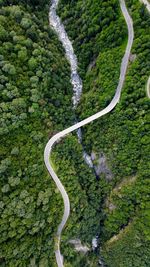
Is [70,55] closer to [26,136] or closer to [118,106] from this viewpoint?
[118,106]

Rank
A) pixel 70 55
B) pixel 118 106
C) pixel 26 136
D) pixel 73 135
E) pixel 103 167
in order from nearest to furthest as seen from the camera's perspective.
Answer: pixel 26 136
pixel 118 106
pixel 73 135
pixel 103 167
pixel 70 55

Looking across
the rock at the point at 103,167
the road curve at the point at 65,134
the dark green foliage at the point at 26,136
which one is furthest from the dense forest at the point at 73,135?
the rock at the point at 103,167

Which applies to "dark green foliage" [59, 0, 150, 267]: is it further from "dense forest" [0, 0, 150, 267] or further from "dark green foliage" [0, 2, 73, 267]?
"dark green foliage" [0, 2, 73, 267]

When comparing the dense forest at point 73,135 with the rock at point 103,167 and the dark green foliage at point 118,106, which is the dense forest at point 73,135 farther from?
the rock at point 103,167

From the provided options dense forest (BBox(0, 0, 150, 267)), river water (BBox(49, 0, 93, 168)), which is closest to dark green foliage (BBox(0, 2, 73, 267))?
dense forest (BBox(0, 0, 150, 267))

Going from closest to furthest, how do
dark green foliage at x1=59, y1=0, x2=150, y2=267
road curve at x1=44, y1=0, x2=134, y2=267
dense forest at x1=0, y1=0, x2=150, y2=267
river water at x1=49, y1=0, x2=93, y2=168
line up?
dense forest at x1=0, y1=0, x2=150, y2=267
dark green foliage at x1=59, y1=0, x2=150, y2=267
road curve at x1=44, y1=0, x2=134, y2=267
river water at x1=49, y1=0, x2=93, y2=168

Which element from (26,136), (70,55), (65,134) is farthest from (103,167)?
(70,55)
